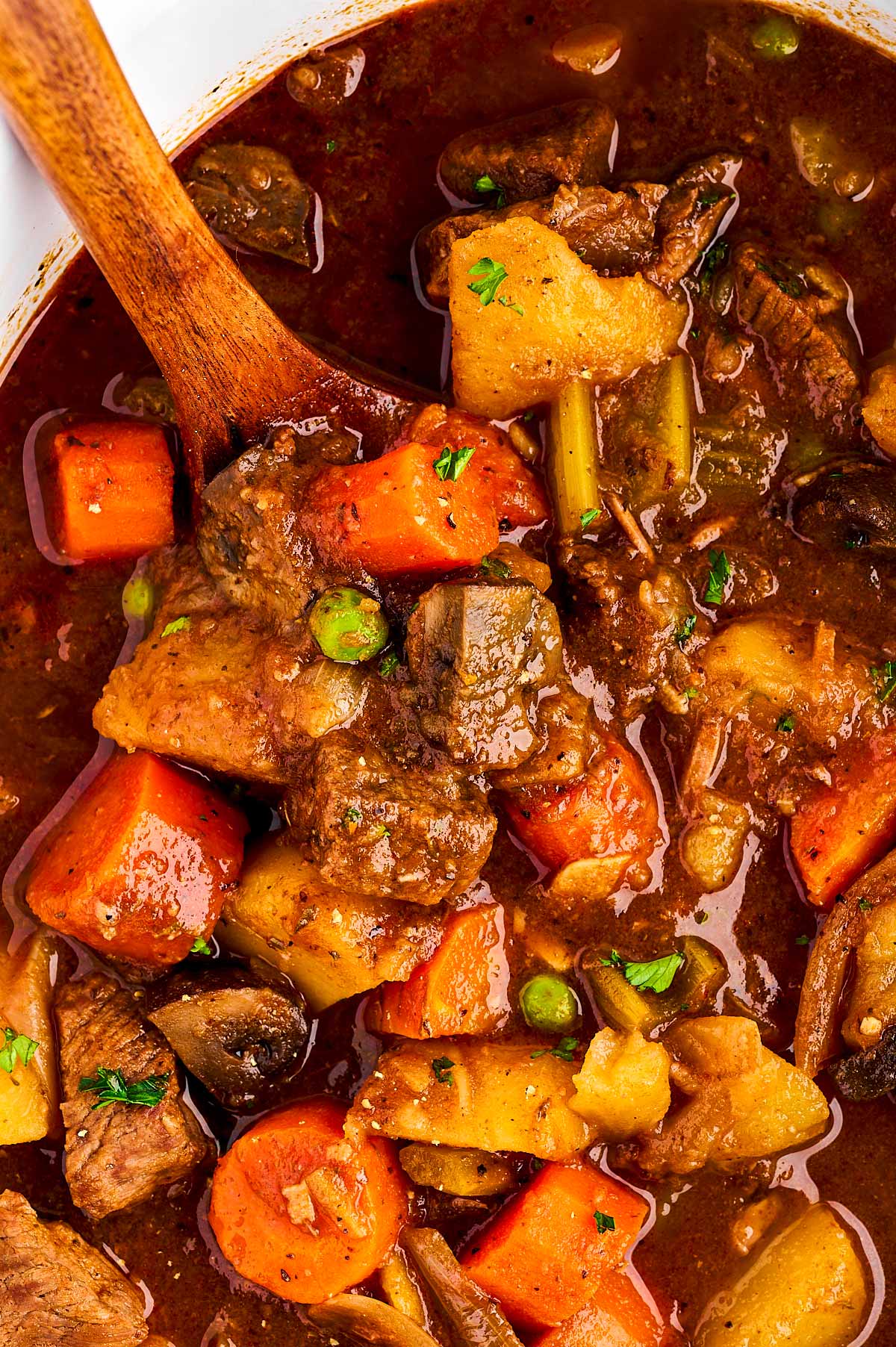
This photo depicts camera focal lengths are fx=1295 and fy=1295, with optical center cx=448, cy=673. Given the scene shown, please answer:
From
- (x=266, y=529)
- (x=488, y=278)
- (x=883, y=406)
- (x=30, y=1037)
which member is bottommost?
(x=30, y=1037)

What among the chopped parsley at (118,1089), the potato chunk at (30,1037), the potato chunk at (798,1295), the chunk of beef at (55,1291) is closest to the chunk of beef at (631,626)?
the potato chunk at (798,1295)

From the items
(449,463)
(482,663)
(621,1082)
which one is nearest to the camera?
(482,663)

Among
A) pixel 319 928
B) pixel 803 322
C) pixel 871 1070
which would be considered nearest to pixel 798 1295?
pixel 871 1070

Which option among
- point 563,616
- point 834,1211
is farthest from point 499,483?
point 834,1211

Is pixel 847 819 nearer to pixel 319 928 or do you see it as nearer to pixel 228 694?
pixel 319 928

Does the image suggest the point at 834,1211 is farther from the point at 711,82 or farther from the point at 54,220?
the point at 54,220

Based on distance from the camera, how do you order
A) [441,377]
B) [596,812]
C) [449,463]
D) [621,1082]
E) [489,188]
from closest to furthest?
[449,463]
[621,1082]
[596,812]
[489,188]
[441,377]

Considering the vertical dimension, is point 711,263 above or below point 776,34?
below
